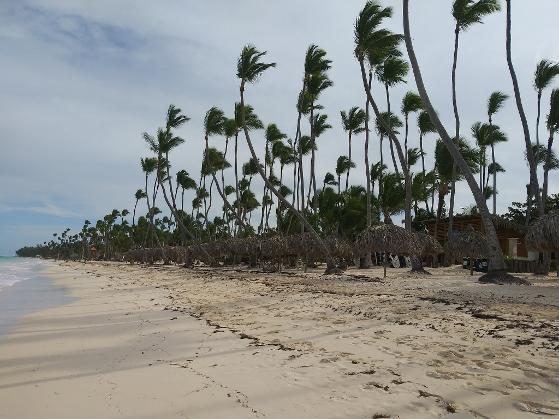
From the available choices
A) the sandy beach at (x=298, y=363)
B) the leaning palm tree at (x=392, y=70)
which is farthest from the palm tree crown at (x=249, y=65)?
the sandy beach at (x=298, y=363)

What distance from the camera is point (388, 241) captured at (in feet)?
63.1

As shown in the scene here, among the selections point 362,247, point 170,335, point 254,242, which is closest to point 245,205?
point 254,242

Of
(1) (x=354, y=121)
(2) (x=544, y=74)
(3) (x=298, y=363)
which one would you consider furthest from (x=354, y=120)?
(3) (x=298, y=363)

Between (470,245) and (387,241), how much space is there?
4.07 m

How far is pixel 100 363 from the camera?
19.1 feet

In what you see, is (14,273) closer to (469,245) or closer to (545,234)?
(469,245)

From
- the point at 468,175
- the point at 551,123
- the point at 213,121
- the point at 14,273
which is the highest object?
the point at 213,121

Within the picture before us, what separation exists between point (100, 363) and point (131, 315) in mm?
4604

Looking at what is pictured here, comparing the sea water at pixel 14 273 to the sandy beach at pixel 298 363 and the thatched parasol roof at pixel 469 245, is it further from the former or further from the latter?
the thatched parasol roof at pixel 469 245

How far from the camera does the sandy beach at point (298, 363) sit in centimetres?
388

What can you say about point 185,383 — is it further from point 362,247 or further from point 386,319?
point 362,247

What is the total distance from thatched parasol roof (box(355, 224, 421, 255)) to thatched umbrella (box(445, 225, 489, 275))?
2269 mm

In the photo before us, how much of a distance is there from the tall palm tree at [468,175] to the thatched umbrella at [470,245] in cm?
450

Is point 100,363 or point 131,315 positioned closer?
point 100,363
